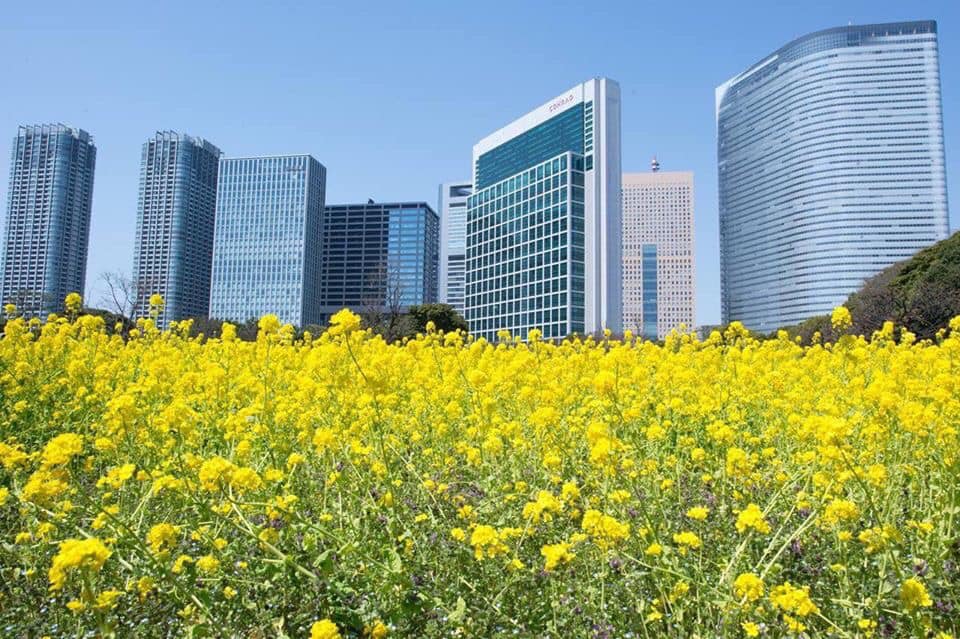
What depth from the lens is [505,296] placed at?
85000 millimetres

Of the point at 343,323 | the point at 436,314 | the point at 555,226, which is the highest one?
the point at 555,226

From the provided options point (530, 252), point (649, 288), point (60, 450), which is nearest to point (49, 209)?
point (530, 252)

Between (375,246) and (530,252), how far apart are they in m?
73.6

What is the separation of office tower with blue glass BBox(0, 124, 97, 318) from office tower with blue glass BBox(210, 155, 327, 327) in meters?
34.1

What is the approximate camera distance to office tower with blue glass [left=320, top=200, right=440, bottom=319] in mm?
143250

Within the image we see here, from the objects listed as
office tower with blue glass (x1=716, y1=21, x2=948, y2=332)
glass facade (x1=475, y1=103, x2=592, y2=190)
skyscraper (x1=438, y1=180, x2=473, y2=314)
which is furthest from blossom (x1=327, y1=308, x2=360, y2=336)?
skyscraper (x1=438, y1=180, x2=473, y2=314)

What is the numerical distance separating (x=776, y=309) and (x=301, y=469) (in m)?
129

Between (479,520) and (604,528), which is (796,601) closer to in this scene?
(604,528)

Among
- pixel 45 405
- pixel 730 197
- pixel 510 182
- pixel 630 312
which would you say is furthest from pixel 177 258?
pixel 45 405

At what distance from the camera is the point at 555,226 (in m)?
75.6

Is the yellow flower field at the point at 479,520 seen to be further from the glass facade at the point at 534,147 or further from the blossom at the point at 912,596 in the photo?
the glass facade at the point at 534,147

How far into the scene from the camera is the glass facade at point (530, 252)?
73188mm

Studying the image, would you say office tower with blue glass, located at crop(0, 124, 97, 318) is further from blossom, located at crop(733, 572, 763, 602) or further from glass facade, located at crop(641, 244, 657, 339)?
glass facade, located at crop(641, 244, 657, 339)

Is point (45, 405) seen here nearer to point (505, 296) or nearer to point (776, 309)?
point (505, 296)
